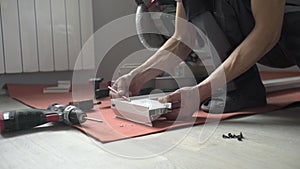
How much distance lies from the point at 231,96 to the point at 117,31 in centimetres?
119

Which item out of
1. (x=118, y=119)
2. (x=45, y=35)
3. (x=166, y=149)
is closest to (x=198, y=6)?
(x=118, y=119)

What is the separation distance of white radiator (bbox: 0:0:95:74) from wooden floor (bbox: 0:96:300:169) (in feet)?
3.28

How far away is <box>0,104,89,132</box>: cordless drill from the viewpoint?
955 mm

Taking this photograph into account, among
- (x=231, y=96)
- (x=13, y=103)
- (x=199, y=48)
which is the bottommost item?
(x=13, y=103)

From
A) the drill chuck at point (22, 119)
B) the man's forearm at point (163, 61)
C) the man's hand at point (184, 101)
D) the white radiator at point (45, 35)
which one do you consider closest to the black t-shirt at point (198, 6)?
the man's forearm at point (163, 61)

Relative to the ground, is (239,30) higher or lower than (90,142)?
higher

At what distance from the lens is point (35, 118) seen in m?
0.99

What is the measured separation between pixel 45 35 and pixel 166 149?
1.38 metres

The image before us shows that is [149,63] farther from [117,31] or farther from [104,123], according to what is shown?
[117,31]

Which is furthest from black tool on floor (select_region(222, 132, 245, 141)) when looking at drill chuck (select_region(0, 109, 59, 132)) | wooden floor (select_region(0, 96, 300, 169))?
drill chuck (select_region(0, 109, 59, 132))

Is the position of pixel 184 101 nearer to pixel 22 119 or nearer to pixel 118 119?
pixel 118 119

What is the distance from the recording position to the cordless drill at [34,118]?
955 millimetres

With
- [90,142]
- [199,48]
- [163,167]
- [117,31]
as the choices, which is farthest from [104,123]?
[117,31]

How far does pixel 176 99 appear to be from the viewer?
997 mm
